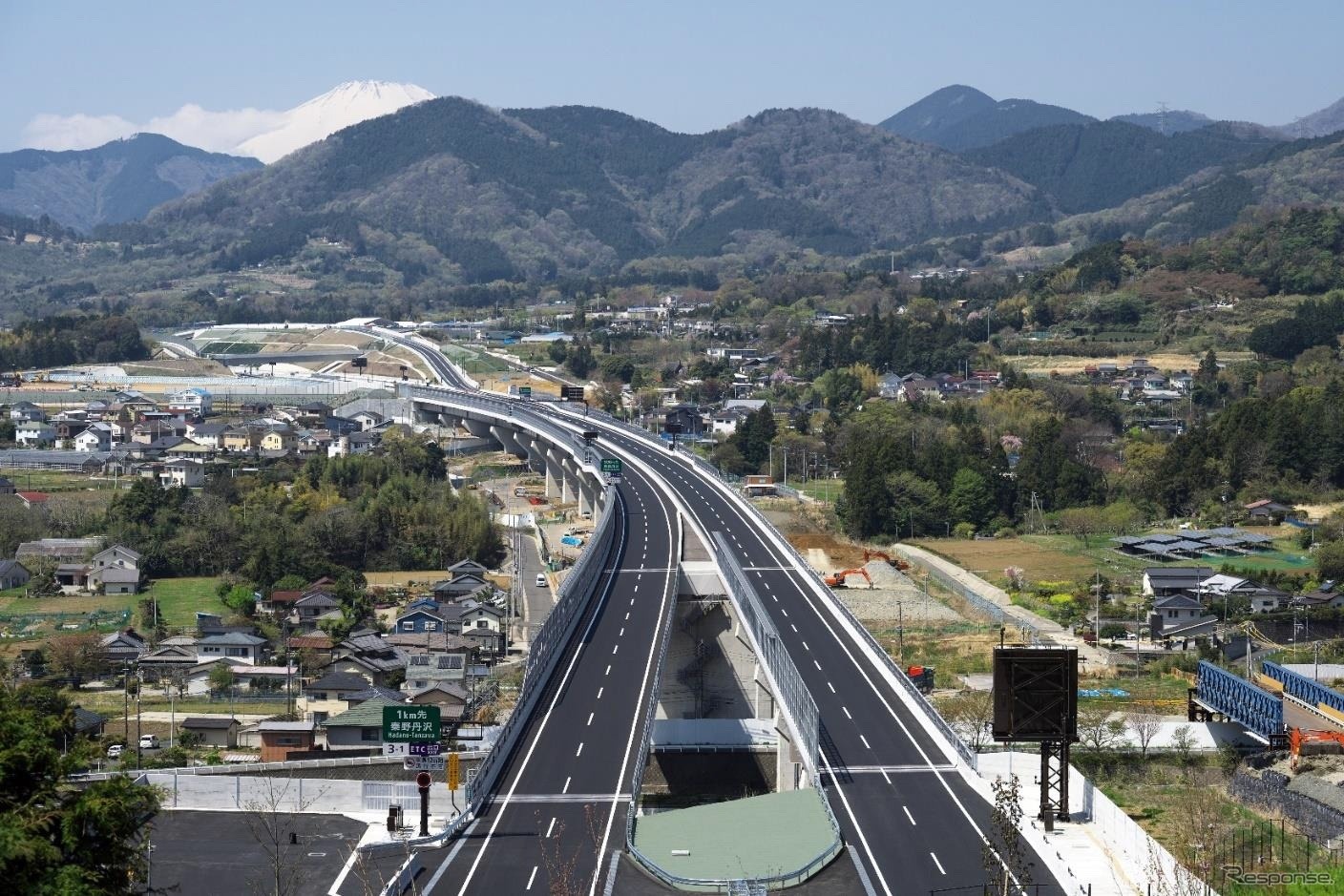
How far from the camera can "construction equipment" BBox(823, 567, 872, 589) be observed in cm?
6384

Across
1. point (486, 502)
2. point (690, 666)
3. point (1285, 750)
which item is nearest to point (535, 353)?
point (486, 502)

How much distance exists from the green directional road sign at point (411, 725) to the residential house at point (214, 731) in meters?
14.0

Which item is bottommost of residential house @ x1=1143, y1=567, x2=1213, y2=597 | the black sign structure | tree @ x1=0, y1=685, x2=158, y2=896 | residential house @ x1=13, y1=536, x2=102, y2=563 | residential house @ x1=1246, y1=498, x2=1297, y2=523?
residential house @ x1=13, y1=536, x2=102, y2=563

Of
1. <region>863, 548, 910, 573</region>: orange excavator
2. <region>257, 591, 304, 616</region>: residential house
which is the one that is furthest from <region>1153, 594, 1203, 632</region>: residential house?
<region>257, 591, 304, 616</region>: residential house

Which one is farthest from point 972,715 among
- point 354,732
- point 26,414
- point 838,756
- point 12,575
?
point 26,414

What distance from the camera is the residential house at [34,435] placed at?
102m

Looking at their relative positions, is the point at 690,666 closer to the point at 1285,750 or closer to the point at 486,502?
the point at 1285,750

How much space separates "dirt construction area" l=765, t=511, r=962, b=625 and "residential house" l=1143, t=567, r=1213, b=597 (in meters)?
6.16

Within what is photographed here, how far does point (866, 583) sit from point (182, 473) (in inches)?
1491

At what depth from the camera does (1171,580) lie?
57500mm

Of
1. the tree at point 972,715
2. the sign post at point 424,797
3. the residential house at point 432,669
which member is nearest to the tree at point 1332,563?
the tree at point 972,715

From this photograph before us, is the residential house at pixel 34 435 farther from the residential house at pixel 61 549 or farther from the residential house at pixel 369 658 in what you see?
the residential house at pixel 369 658

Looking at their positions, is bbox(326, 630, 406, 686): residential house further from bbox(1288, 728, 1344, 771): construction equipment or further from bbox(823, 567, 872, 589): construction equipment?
bbox(1288, 728, 1344, 771): construction equipment

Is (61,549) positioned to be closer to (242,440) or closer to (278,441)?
(278,441)
